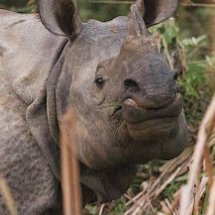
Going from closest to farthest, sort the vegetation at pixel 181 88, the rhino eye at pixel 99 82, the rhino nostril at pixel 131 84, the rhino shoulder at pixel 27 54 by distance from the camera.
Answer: the rhino nostril at pixel 131 84 → the rhino eye at pixel 99 82 → the rhino shoulder at pixel 27 54 → the vegetation at pixel 181 88

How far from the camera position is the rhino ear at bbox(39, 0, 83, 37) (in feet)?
14.6

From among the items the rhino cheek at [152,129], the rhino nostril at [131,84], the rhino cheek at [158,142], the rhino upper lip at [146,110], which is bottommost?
the rhino cheek at [158,142]

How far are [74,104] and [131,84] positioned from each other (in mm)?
581

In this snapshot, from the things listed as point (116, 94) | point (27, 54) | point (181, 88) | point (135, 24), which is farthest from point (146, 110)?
point (181, 88)

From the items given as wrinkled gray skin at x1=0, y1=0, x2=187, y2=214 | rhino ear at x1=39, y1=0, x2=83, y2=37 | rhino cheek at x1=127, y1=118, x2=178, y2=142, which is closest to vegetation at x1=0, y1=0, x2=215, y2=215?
wrinkled gray skin at x1=0, y1=0, x2=187, y2=214

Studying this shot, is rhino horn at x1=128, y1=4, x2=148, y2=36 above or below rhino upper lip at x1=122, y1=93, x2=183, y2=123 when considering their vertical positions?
above

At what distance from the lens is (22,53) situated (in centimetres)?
468

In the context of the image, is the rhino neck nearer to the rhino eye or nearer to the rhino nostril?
the rhino eye

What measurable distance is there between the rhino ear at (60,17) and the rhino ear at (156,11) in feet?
1.03

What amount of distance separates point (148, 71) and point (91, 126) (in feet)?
1.93

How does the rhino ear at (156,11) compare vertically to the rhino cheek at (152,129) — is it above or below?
above

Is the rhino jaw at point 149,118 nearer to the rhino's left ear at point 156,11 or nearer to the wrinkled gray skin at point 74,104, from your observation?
the wrinkled gray skin at point 74,104

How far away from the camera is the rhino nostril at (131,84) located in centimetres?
382

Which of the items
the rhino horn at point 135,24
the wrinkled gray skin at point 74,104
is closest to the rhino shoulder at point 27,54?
the wrinkled gray skin at point 74,104
